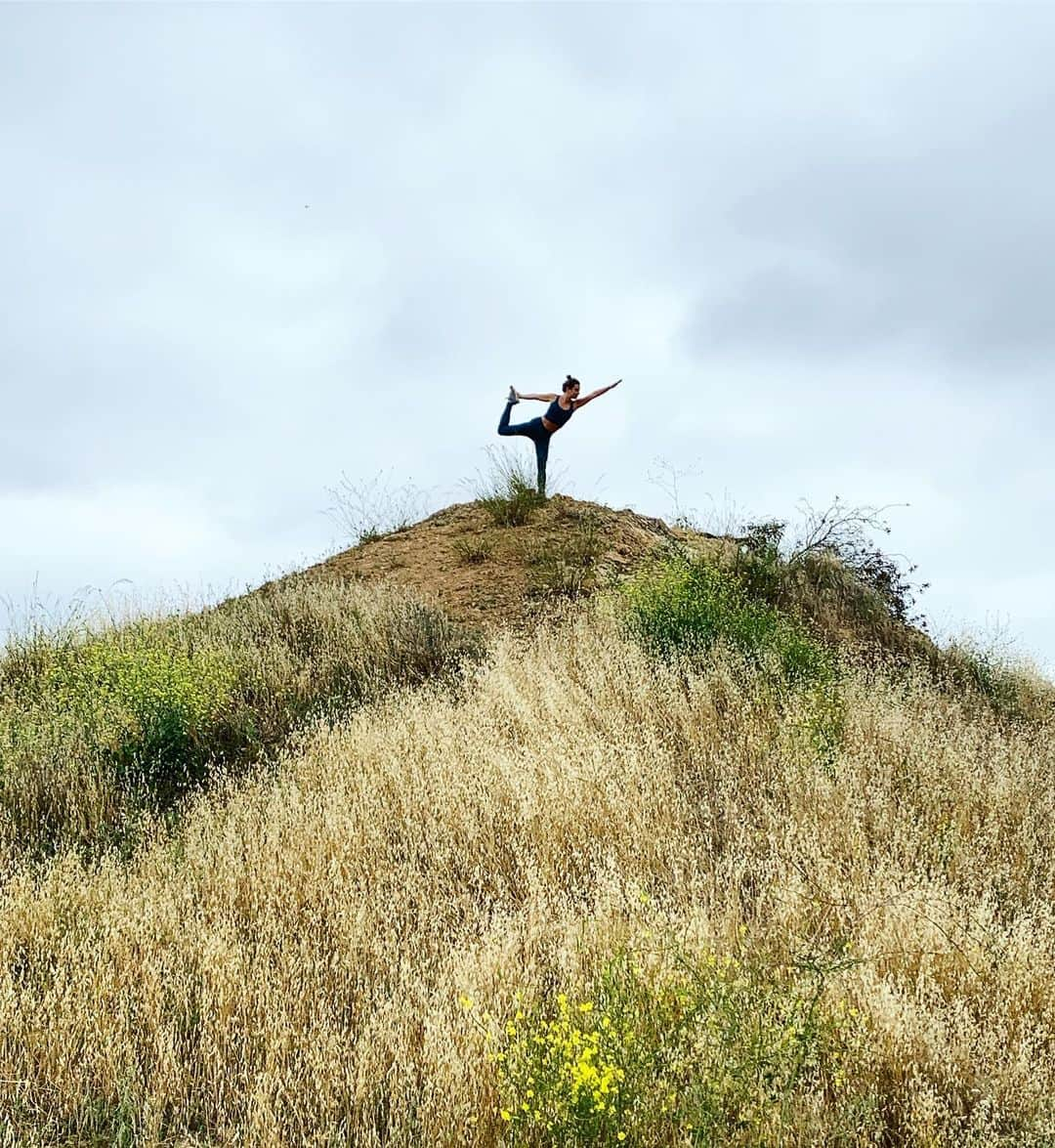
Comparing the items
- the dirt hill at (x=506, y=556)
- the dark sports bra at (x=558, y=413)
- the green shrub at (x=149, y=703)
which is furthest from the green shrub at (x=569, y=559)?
the green shrub at (x=149, y=703)

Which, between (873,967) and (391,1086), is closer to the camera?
(391,1086)

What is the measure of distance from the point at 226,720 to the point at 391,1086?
5.09m

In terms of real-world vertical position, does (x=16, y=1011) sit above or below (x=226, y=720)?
below

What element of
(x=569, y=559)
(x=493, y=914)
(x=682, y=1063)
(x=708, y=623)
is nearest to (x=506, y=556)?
(x=569, y=559)

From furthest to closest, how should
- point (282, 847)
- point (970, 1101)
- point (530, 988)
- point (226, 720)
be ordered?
point (226, 720)
point (282, 847)
point (530, 988)
point (970, 1101)

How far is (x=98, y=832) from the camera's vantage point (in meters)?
6.72

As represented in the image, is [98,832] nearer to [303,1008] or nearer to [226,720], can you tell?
[226,720]

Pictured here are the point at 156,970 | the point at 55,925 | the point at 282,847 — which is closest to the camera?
the point at 156,970

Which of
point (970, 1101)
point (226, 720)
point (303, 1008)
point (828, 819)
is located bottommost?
point (970, 1101)

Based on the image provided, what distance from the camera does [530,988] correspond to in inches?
167

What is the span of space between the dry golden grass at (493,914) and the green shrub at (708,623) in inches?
53.0

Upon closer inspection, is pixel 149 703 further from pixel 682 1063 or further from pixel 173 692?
pixel 682 1063

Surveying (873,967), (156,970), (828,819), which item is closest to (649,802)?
(828,819)

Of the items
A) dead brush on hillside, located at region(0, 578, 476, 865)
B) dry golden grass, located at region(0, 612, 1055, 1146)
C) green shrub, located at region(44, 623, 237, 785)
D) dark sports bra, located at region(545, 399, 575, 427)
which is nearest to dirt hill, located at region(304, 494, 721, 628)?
dead brush on hillside, located at region(0, 578, 476, 865)
